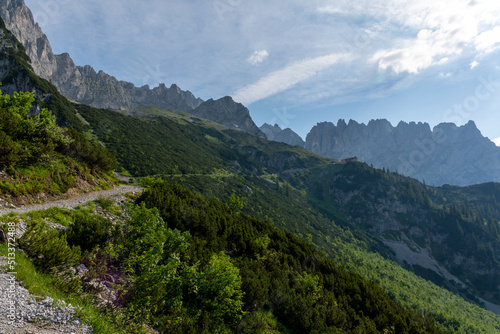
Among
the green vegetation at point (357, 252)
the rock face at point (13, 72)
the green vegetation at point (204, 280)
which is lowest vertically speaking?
the green vegetation at point (357, 252)

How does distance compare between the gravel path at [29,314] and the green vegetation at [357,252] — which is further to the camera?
the green vegetation at [357,252]

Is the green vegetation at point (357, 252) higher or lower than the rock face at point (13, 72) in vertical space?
lower

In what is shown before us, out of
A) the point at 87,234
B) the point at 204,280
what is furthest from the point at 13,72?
the point at 204,280

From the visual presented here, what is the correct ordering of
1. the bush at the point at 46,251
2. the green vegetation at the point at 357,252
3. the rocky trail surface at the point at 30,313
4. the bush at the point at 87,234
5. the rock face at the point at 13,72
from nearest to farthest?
the rocky trail surface at the point at 30,313 < the bush at the point at 46,251 < the bush at the point at 87,234 < the green vegetation at the point at 357,252 < the rock face at the point at 13,72

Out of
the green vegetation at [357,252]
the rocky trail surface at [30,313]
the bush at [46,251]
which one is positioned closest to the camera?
the rocky trail surface at [30,313]

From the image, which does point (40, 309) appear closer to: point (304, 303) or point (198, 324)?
point (198, 324)

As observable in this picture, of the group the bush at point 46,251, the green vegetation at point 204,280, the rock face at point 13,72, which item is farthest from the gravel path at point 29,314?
the rock face at point 13,72

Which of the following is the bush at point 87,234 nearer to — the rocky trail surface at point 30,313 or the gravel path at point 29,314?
the rocky trail surface at point 30,313

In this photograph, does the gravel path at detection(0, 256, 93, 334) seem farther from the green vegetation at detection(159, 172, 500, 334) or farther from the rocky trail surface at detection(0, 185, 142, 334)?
the green vegetation at detection(159, 172, 500, 334)

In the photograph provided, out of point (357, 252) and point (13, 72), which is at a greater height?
point (13, 72)

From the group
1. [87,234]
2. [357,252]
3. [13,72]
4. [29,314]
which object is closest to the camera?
[29,314]

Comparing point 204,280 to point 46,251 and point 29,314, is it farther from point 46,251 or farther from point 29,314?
point 29,314

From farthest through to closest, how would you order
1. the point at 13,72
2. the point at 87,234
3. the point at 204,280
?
the point at 13,72
the point at 87,234
the point at 204,280

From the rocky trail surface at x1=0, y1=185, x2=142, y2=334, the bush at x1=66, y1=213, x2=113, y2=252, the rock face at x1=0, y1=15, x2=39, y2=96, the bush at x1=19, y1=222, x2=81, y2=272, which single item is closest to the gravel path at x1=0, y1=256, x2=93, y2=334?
the rocky trail surface at x1=0, y1=185, x2=142, y2=334
